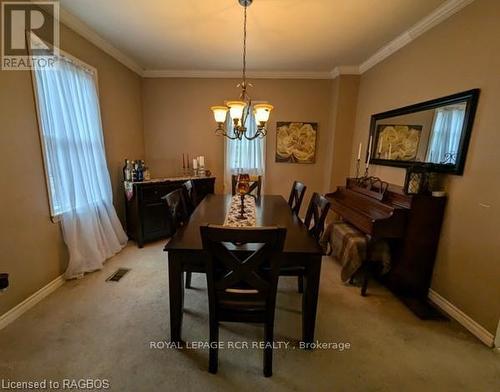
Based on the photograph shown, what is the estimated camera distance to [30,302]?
2.00m

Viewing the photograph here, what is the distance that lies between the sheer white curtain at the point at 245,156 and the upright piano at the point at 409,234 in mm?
2109

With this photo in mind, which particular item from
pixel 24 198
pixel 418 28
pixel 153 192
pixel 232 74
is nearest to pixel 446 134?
pixel 418 28

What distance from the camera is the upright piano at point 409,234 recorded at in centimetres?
210

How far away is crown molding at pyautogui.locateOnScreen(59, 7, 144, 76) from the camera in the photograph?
2.25 m

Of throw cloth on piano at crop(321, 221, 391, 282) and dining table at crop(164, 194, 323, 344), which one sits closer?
dining table at crop(164, 194, 323, 344)

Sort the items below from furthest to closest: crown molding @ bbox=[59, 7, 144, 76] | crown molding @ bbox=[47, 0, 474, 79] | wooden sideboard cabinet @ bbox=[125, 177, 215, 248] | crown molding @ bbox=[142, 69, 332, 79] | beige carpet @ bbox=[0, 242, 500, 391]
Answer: crown molding @ bbox=[142, 69, 332, 79] → wooden sideboard cabinet @ bbox=[125, 177, 215, 248] → crown molding @ bbox=[59, 7, 144, 76] → crown molding @ bbox=[47, 0, 474, 79] → beige carpet @ bbox=[0, 242, 500, 391]

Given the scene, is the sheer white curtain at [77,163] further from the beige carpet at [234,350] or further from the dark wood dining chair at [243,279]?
the dark wood dining chair at [243,279]

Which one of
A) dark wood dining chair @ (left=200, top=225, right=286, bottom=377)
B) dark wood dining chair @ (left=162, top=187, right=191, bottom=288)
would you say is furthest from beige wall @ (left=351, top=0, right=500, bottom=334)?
dark wood dining chair @ (left=162, top=187, right=191, bottom=288)

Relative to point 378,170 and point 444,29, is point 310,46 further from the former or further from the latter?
point 378,170

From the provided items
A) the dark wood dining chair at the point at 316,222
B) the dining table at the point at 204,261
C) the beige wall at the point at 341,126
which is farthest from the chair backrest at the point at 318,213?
the beige wall at the point at 341,126

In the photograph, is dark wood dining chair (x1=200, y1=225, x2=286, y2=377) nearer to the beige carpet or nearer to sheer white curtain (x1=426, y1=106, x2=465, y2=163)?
the beige carpet

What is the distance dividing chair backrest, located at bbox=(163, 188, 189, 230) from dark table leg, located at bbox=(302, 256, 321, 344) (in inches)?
41.8

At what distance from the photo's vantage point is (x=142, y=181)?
324cm

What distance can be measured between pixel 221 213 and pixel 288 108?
252cm
